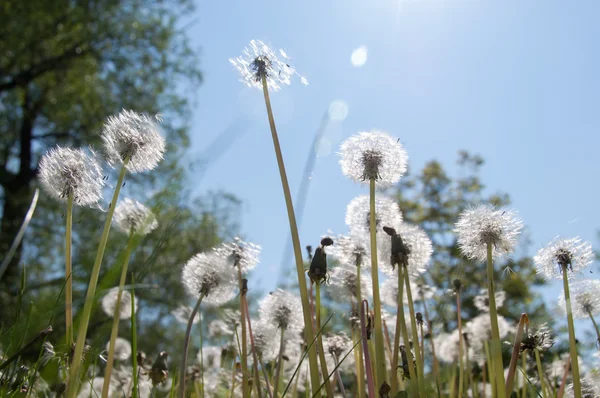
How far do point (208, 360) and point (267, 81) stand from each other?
11.7ft

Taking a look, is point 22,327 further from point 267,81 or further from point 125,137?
point 267,81

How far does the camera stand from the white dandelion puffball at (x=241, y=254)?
2.81m

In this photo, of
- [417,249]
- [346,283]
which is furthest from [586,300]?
[346,283]

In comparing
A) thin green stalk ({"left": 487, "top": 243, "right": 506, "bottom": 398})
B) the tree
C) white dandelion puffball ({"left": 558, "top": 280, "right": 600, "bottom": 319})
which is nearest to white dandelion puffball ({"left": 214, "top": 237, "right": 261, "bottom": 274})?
thin green stalk ({"left": 487, "top": 243, "right": 506, "bottom": 398})

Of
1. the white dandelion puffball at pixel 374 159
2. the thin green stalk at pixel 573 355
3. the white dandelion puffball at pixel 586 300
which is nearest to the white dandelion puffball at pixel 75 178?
the white dandelion puffball at pixel 374 159

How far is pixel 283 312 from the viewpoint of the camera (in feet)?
10.3

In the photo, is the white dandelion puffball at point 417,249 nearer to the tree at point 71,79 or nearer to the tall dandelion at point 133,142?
the tall dandelion at point 133,142

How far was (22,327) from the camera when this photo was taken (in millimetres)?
2100

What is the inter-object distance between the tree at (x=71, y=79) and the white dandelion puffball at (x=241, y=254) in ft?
53.8

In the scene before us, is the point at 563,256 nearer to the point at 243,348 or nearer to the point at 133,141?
the point at 243,348

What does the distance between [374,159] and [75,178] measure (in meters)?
1.29

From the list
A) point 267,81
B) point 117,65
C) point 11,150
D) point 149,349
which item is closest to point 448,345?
point 267,81

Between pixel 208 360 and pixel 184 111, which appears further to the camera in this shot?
pixel 184 111

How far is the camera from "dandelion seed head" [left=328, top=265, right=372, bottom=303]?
10.4ft
